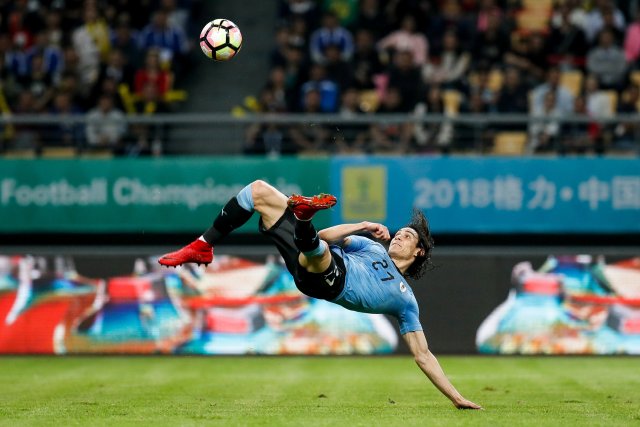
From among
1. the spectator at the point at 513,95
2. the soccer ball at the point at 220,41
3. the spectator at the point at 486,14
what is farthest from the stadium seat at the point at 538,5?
the soccer ball at the point at 220,41

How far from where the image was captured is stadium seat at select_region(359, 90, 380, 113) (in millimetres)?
19950

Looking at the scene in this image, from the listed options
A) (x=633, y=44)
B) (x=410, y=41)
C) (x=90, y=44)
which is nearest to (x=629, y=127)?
(x=633, y=44)

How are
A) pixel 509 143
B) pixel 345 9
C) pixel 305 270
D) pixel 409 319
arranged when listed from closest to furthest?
pixel 305 270 → pixel 409 319 → pixel 509 143 → pixel 345 9

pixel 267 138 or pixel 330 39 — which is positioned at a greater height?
pixel 330 39

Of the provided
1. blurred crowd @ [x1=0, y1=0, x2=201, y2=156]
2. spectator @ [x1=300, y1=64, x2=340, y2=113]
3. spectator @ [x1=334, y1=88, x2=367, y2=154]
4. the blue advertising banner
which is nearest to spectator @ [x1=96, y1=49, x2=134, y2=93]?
blurred crowd @ [x1=0, y1=0, x2=201, y2=156]

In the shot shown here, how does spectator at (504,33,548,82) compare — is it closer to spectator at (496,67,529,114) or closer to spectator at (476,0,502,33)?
spectator at (476,0,502,33)

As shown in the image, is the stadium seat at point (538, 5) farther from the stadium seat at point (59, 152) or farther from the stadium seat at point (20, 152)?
the stadium seat at point (20, 152)

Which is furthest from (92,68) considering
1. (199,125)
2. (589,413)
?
(589,413)

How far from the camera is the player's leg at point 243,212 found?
433 inches

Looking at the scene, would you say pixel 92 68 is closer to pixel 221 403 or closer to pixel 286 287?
pixel 286 287

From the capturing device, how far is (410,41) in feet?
69.9

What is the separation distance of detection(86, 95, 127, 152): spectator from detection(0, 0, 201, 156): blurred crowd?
0.02 m

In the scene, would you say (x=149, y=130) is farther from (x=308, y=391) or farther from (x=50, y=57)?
(x=308, y=391)

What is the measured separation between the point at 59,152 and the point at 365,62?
5.26 m
